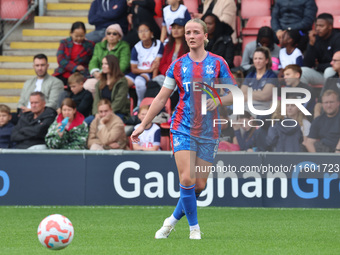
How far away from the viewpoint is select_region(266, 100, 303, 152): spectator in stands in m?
11.0

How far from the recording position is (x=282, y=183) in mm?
10875

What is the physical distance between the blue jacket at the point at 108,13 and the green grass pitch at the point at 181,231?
5.08 m

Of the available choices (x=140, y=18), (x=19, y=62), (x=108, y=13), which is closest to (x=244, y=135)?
(x=140, y=18)

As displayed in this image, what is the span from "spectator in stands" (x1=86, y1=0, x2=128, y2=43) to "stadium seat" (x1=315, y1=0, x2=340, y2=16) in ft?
12.2

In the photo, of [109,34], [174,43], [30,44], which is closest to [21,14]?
[30,44]

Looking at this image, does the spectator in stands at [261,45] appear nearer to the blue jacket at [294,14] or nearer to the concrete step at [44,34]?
the blue jacket at [294,14]

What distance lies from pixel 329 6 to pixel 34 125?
619 cm

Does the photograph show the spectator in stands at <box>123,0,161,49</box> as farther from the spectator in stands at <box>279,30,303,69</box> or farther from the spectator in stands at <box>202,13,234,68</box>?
the spectator in stands at <box>279,30,303,69</box>

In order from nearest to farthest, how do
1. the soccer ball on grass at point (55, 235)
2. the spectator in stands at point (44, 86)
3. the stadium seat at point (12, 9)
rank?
the soccer ball on grass at point (55, 235) → the spectator in stands at point (44, 86) → the stadium seat at point (12, 9)

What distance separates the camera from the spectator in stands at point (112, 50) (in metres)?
13.9

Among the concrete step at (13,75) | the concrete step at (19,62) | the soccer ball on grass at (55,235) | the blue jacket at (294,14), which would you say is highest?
the blue jacket at (294,14)

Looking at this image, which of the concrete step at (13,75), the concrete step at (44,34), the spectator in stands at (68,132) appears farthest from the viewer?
the concrete step at (44,34)

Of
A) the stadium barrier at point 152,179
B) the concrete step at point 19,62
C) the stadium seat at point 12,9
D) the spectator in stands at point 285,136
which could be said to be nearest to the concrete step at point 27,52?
the concrete step at point 19,62

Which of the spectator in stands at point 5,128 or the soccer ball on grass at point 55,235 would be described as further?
the spectator in stands at point 5,128
